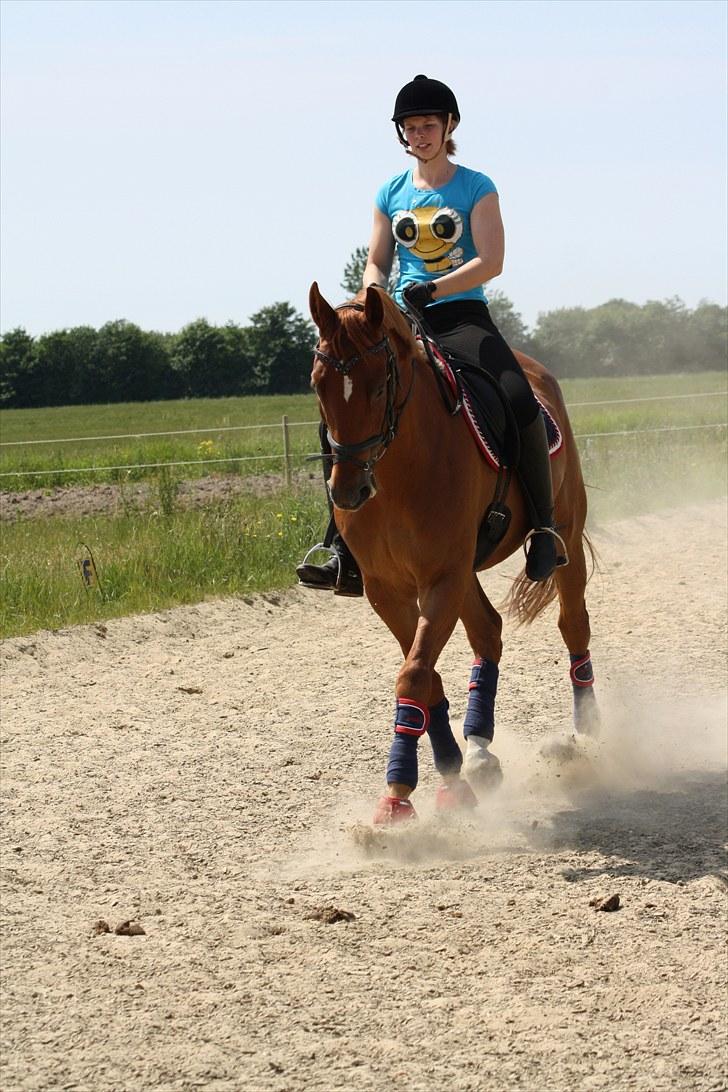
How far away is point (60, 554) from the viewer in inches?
489

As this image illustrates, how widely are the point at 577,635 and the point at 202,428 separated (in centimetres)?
3555

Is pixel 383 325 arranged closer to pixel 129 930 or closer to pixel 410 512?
pixel 410 512

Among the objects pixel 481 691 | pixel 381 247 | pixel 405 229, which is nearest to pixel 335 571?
pixel 481 691

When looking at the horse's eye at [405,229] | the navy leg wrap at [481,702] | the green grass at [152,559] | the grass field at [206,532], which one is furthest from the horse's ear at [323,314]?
the green grass at [152,559]

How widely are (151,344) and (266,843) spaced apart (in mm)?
67395

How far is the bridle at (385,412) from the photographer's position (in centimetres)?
528

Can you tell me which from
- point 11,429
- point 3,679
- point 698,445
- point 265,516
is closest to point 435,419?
point 3,679

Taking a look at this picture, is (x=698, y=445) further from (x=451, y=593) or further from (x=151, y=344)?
(x=151, y=344)

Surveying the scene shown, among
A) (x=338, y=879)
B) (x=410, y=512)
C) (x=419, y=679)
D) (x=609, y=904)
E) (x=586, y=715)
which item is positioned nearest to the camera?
(x=609, y=904)

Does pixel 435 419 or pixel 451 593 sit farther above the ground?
pixel 435 419

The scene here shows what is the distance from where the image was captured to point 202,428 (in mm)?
42469

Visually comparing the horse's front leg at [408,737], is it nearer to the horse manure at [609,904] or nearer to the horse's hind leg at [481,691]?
the horse's hind leg at [481,691]

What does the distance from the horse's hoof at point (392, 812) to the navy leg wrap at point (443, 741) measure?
72cm

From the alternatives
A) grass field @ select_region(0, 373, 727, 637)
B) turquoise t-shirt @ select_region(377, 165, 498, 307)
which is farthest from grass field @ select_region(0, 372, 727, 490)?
turquoise t-shirt @ select_region(377, 165, 498, 307)
